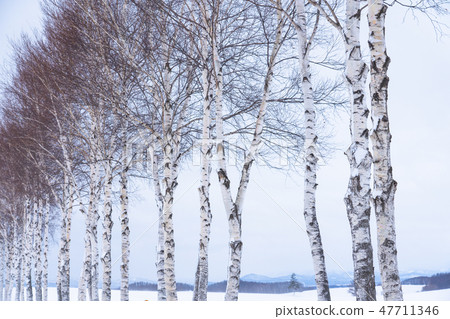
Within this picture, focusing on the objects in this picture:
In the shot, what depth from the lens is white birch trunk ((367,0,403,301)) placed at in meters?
5.53

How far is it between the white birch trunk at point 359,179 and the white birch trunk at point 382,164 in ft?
1.35

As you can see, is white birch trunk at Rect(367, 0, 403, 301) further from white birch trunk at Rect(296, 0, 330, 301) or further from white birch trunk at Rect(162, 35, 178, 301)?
white birch trunk at Rect(162, 35, 178, 301)

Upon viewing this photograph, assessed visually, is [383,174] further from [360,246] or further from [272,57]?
[272,57]

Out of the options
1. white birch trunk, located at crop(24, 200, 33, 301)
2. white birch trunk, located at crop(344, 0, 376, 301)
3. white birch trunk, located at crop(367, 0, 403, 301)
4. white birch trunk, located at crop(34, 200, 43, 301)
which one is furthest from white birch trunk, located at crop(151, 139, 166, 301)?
white birch trunk, located at crop(24, 200, 33, 301)

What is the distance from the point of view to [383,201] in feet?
18.4

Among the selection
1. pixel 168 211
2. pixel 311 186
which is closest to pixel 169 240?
pixel 168 211

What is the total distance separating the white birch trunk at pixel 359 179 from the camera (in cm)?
598

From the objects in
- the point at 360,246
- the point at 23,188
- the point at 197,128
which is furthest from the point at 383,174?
the point at 23,188

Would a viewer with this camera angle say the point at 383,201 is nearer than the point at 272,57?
Yes

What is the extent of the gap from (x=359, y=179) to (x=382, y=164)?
0.55 metres

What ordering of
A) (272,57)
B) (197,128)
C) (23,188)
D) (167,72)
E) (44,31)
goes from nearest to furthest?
(272,57)
(167,72)
(197,128)
(44,31)
(23,188)

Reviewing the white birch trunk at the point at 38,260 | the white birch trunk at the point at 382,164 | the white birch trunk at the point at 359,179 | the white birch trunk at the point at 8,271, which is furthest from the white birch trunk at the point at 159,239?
the white birch trunk at the point at 8,271

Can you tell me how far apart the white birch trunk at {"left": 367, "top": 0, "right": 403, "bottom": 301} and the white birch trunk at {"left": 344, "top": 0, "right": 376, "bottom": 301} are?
1.35 feet

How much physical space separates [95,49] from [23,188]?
1106 cm
